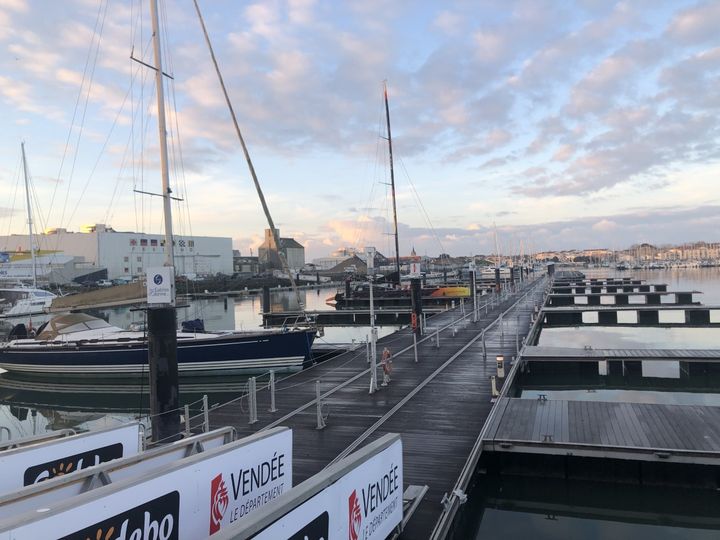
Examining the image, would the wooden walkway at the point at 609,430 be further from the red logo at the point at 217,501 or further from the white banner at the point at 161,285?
the white banner at the point at 161,285

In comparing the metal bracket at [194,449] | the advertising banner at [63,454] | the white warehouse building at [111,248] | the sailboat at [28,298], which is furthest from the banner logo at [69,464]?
the white warehouse building at [111,248]

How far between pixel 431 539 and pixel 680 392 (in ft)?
56.5

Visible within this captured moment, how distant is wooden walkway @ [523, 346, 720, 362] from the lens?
19.9 m

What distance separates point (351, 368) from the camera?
1834 centimetres

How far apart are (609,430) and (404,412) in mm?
4494

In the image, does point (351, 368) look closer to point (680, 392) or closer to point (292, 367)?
point (292, 367)

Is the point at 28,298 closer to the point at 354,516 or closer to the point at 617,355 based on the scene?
the point at 617,355

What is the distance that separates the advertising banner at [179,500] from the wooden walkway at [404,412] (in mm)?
2448

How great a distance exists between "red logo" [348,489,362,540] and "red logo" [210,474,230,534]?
4.09 feet

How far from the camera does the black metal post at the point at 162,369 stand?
34.6 ft

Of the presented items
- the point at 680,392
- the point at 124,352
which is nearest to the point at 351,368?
the point at 124,352

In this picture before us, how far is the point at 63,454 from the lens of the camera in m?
5.88

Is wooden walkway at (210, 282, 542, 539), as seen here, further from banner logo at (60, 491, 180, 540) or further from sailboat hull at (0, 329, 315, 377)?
banner logo at (60, 491, 180, 540)

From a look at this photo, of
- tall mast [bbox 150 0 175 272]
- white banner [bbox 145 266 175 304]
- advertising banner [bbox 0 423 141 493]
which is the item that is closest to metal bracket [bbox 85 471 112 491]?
advertising banner [bbox 0 423 141 493]
